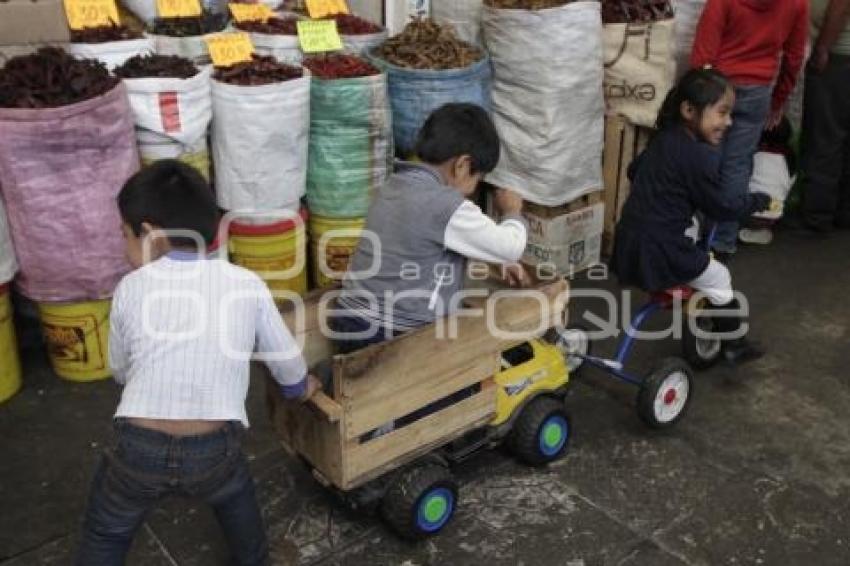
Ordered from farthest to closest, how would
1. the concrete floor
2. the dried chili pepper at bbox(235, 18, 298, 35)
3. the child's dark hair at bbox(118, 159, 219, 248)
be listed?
the dried chili pepper at bbox(235, 18, 298, 35), the concrete floor, the child's dark hair at bbox(118, 159, 219, 248)

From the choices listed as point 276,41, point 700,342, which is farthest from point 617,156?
point 276,41

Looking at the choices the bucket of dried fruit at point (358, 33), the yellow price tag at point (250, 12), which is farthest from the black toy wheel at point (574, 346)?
the yellow price tag at point (250, 12)

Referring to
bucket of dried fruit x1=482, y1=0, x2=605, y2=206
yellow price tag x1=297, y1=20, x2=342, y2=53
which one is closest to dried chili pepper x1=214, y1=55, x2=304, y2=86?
yellow price tag x1=297, y1=20, x2=342, y2=53

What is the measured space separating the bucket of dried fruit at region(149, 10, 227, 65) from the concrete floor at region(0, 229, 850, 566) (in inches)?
60.9

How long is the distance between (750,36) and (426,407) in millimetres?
2827

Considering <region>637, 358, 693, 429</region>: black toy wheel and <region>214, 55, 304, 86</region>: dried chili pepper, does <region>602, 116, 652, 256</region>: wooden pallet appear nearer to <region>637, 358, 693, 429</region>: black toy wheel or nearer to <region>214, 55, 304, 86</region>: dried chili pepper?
<region>637, 358, 693, 429</region>: black toy wheel

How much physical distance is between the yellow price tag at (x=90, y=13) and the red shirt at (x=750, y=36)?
2.85 meters

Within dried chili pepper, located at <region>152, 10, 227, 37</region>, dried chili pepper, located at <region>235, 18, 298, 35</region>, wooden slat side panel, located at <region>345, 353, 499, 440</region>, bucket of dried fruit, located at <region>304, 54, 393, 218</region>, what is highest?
dried chili pepper, located at <region>152, 10, 227, 37</region>

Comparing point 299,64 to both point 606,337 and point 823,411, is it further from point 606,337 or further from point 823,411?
point 823,411

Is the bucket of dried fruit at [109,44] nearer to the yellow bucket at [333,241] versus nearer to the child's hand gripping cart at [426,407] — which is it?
the yellow bucket at [333,241]

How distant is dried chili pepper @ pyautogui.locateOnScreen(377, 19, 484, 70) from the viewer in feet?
14.1

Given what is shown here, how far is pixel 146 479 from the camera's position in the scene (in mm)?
2191

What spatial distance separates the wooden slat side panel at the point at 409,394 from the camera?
2.61 m

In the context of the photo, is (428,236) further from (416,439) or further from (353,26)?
(353,26)
